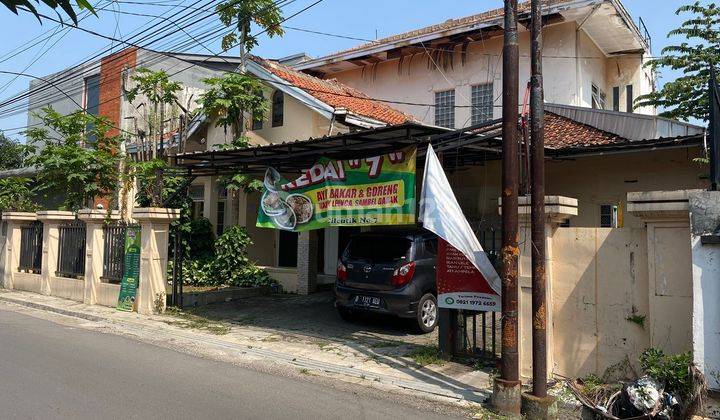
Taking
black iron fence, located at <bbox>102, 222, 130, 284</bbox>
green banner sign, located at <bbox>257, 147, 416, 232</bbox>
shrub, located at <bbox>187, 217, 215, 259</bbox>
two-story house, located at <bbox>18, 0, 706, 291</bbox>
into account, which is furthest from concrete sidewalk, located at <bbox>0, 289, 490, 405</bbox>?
two-story house, located at <bbox>18, 0, 706, 291</bbox>

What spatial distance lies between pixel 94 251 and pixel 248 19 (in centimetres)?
763

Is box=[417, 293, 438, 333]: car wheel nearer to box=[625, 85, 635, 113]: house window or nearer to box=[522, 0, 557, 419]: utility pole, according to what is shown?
box=[522, 0, 557, 419]: utility pole

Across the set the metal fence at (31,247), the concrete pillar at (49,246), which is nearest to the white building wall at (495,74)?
the concrete pillar at (49,246)

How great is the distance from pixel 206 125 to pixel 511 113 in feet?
45.0

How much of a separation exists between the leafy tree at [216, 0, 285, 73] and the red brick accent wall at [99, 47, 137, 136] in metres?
11.4

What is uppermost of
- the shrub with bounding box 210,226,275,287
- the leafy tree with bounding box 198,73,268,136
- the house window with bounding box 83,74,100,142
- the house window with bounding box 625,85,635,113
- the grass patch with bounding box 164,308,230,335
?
the house window with bounding box 83,74,100,142

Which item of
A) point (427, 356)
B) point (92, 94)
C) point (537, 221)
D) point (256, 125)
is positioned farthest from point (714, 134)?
point (92, 94)

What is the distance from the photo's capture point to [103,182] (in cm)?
1648

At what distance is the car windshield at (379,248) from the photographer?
31.5 feet

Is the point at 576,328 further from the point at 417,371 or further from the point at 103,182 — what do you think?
the point at 103,182

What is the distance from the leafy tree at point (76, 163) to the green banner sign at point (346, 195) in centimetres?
767

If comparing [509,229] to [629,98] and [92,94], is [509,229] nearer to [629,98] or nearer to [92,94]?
[629,98]

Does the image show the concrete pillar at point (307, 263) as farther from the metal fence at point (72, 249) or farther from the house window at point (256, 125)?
the metal fence at point (72, 249)

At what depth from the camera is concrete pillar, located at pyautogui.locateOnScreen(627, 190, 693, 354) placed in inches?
230
